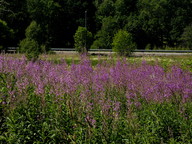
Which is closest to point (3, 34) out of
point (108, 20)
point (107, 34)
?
point (107, 34)

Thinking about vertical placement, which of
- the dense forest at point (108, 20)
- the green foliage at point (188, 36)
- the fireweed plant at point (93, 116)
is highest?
the dense forest at point (108, 20)

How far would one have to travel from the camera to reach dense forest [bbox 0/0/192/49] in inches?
1793

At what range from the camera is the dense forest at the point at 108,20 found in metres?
45.5

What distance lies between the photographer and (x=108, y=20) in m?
45.7

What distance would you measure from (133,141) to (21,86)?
8.05ft

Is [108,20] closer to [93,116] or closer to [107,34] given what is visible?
[107,34]

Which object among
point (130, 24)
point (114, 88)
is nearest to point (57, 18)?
point (130, 24)

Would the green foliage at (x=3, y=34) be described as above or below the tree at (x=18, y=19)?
below

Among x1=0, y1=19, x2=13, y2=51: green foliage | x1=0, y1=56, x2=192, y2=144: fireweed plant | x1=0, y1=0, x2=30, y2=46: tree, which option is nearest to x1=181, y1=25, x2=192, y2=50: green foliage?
x1=0, y1=0, x2=30, y2=46: tree

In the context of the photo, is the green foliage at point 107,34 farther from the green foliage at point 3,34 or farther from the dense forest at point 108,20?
the green foliage at point 3,34

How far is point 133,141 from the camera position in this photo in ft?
12.9

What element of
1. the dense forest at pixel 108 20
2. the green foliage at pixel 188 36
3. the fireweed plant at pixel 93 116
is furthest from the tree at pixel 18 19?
the fireweed plant at pixel 93 116

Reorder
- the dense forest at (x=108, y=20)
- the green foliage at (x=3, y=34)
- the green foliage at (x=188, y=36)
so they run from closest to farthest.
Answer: the green foliage at (x=3, y=34) → the green foliage at (x=188, y=36) → the dense forest at (x=108, y=20)

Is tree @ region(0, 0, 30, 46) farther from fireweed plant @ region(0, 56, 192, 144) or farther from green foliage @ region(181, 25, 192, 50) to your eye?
fireweed plant @ region(0, 56, 192, 144)
